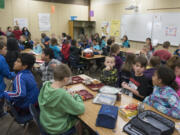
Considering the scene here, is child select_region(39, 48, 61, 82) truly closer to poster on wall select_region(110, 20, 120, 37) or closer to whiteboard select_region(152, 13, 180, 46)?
whiteboard select_region(152, 13, 180, 46)

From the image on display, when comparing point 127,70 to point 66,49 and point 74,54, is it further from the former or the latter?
point 66,49

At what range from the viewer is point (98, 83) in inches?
93.8

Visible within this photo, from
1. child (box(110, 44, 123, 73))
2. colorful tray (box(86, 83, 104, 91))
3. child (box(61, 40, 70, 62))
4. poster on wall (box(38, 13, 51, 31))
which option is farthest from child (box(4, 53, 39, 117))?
poster on wall (box(38, 13, 51, 31))

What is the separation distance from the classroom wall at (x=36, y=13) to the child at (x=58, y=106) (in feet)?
23.6

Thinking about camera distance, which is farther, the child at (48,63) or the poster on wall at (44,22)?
the poster on wall at (44,22)

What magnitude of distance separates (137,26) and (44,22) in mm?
4955

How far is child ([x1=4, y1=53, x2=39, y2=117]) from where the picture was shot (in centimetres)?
193

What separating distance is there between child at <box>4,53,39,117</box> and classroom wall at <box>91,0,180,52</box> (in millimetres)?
5894

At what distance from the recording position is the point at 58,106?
1492 millimetres

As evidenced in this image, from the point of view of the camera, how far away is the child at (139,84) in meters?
2.04

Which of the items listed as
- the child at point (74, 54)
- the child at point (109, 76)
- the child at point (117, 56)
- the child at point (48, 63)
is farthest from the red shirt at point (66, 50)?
the child at point (109, 76)

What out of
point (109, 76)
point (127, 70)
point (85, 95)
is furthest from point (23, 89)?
point (127, 70)

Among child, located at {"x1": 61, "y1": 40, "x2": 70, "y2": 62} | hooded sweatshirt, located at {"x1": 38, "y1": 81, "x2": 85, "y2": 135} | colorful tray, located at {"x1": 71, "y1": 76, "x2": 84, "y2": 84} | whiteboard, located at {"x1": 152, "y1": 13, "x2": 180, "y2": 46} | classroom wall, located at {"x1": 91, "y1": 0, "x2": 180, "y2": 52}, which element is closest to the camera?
hooded sweatshirt, located at {"x1": 38, "y1": 81, "x2": 85, "y2": 135}

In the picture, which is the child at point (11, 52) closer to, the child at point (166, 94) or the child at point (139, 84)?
the child at point (139, 84)
